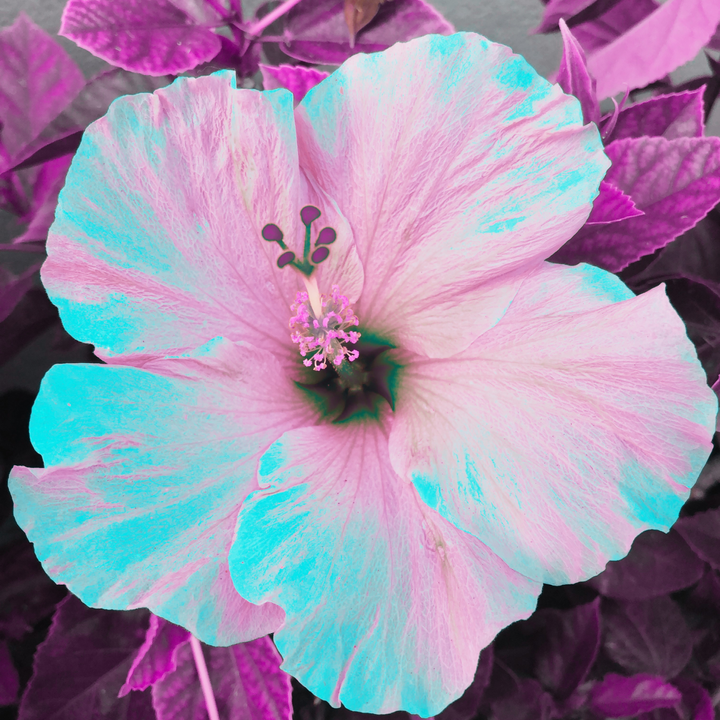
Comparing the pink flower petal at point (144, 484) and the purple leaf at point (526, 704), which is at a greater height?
the pink flower petal at point (144, 484)

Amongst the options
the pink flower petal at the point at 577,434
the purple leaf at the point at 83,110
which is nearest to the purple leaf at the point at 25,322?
the purple leaf at the point at 83,110

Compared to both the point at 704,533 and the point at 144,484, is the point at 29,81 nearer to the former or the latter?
the point at 144,484

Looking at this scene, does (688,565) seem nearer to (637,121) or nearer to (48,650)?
(637,121)

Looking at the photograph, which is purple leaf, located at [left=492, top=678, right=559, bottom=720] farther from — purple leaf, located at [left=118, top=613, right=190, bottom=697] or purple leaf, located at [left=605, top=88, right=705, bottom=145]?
purple leaf, located at [left=605, top=88, right=705, bottom=145]

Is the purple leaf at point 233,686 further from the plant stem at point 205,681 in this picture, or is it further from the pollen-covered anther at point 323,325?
the pollen-covered anther at point 323,325

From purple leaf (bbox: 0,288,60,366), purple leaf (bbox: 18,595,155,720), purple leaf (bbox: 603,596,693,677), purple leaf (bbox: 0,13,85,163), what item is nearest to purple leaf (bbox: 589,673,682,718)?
purple leaf (bbox: 603,596,693,677)

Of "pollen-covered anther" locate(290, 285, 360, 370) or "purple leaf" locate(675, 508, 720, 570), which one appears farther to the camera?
"purple leaf" locate(675, 508, 720, 570)

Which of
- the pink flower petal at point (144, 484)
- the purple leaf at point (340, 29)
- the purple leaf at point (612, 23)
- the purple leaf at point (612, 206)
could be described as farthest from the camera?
the purple leaf at point (612, 23)
